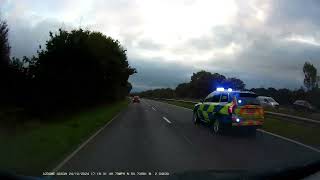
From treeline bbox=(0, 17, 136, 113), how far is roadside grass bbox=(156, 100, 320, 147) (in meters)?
27.3

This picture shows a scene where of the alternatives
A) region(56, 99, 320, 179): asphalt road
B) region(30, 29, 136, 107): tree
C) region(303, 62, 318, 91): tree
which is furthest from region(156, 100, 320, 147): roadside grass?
region(303, 62, 318, 91): tree

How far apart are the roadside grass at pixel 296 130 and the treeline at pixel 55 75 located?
1074 inches

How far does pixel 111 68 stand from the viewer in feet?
213

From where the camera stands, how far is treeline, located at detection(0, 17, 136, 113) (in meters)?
50.0

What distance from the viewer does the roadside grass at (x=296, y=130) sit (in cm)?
1847

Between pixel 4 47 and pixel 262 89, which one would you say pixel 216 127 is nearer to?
pixel 4 47

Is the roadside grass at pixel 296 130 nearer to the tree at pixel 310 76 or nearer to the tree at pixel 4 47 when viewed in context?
the tree at pixel 4 47

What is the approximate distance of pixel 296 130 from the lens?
22000 millimetres

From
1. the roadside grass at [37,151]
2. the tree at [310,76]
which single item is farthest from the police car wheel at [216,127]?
the tree at [310,76]

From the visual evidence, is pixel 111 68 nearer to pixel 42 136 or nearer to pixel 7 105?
pixel 7 105

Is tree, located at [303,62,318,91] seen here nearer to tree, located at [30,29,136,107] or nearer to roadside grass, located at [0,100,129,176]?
tree, located at [30,29,136,107]

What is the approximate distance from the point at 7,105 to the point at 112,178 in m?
46.0

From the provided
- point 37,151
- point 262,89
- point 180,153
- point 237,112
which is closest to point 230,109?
point 237,112

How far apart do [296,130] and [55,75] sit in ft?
106
